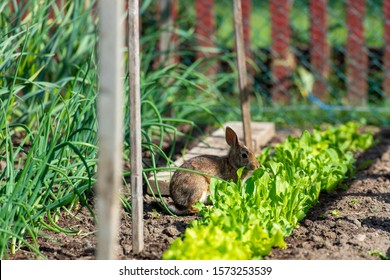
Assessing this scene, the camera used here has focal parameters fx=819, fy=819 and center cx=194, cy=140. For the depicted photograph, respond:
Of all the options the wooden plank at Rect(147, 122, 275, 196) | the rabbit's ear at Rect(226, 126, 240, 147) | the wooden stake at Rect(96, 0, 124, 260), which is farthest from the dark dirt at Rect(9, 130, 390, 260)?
the wooden stake at Rect(96, 0, 124, 260)

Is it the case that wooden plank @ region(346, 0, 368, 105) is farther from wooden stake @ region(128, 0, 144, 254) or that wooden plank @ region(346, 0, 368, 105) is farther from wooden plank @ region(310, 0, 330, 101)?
wooden stake @ region(128, 0, 144, 254)

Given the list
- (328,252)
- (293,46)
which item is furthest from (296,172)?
(293,46)

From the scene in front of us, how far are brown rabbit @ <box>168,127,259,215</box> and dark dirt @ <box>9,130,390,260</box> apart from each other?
0.10 metres

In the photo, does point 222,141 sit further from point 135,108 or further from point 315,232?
point 135,108

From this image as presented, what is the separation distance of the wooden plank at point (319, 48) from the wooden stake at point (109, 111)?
5.25 m

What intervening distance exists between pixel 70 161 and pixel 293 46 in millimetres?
3920

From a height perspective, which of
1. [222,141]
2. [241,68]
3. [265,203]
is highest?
[241,68]

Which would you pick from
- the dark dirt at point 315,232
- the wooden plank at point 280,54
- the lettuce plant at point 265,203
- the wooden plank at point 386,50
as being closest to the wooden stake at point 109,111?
the lettuce plant at point 265,203

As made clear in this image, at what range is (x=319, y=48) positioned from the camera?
7852 millimetres

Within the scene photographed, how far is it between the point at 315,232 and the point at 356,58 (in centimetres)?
408

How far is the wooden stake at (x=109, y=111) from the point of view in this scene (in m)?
2.56

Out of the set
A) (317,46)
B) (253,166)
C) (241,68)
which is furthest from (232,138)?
(317,46)

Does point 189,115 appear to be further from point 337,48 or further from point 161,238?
point 161,238

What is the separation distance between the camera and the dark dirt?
372 cm
